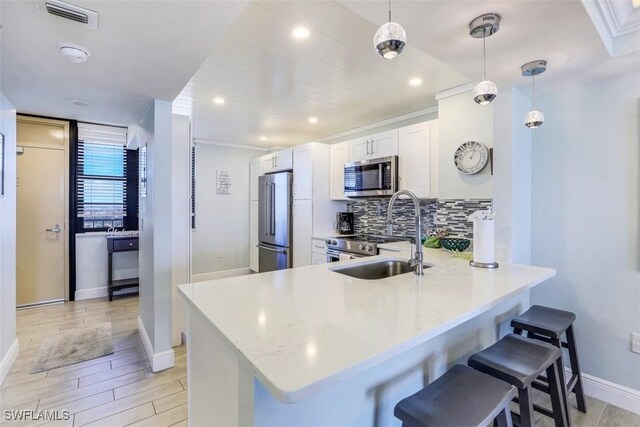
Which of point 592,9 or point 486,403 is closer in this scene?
point 486,403

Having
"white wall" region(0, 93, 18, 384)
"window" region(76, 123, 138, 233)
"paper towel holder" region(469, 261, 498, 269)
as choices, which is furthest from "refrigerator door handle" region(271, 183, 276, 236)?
"paper towel holder" region(469, 261, 498, 269)

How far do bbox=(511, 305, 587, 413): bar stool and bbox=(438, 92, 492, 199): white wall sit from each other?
1014 millimetres

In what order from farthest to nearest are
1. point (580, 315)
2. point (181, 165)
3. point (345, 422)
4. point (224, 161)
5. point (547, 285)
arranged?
point (224, 161) < point (181, 165) < point (547, 285) < point (580, 315) < point (345, 422)

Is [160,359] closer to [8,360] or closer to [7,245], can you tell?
[8,360]

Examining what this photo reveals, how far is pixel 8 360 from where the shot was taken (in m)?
2.38

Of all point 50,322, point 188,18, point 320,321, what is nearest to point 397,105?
point 188,18

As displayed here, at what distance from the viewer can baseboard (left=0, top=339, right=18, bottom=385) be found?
225 centimetres

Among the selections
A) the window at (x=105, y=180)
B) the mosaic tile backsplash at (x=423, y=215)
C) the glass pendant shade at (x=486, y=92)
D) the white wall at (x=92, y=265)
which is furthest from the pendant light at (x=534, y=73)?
the white wall at (x=92, y=265)

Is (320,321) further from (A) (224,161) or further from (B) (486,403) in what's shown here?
(A) (224,161)

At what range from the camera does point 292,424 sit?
0.98m

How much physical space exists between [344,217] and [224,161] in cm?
254

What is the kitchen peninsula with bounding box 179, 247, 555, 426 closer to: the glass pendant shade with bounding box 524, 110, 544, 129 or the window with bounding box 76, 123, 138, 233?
the glass pendant shade with bounding box 524, 110, 544, 129

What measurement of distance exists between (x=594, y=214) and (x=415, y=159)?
153cm

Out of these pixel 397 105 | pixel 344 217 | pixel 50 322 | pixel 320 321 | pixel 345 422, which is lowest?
pixel 50 322
